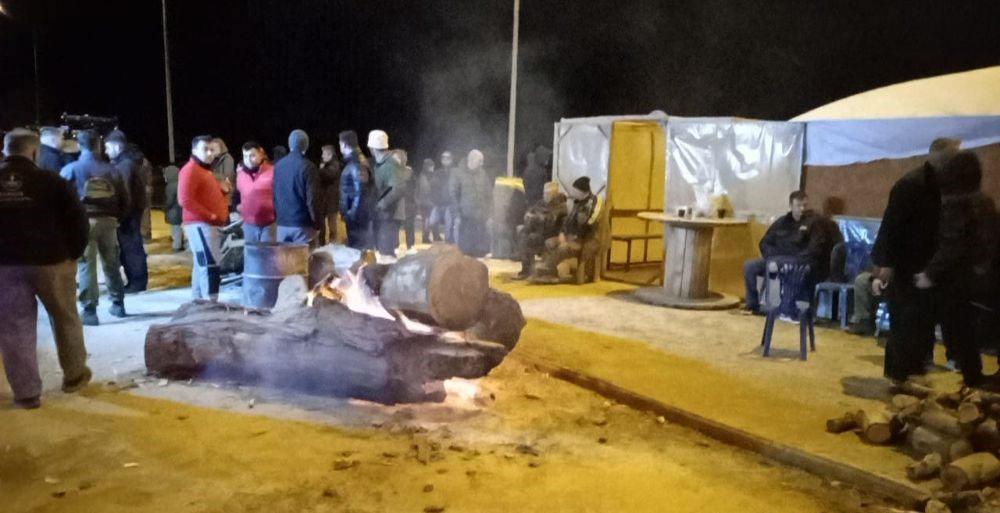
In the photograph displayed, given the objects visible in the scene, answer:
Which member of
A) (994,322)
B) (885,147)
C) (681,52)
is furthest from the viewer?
(681,52)

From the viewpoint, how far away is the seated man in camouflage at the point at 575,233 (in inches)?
457

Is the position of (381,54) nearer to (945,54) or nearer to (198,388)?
(945,54)

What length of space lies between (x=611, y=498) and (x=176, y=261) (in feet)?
33.4

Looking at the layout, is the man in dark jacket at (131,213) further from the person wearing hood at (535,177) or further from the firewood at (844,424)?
the firewood at (844,424)

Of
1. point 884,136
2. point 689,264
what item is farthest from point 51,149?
point 884,136

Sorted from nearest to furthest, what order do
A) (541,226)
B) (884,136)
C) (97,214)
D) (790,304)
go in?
(790,304) → (97,214) → (884,136) → (541,226)

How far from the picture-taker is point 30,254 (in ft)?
19.0

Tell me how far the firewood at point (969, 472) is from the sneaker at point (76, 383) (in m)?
5.80

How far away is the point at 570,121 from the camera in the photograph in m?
13.0

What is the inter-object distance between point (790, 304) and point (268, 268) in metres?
5.01

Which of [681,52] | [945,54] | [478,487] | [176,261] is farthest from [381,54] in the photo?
[478,487]

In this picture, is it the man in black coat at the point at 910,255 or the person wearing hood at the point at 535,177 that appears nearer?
the man in black coat at the point at 910,255

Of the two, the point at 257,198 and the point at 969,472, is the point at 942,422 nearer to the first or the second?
the point at 969,472

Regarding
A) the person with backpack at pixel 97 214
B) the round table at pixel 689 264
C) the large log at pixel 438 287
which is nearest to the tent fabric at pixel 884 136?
the round table at pixel 689 264
